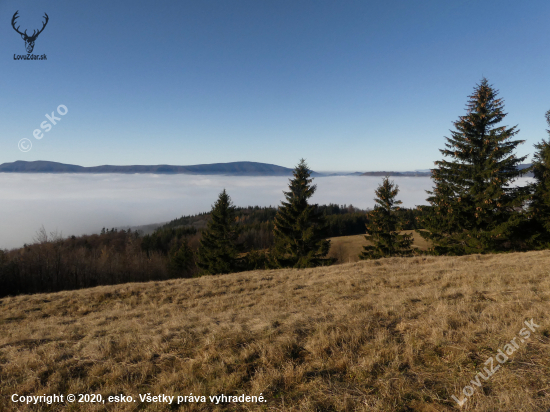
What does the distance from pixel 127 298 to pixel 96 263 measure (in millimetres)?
47611

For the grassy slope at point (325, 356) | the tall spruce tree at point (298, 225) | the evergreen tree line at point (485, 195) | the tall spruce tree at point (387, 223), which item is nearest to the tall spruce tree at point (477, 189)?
the evergreen tree line at point (485, 195)

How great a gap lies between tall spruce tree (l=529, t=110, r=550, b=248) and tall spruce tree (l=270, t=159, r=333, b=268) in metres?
18.1

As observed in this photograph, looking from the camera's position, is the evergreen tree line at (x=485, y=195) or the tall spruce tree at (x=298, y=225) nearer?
the evergreen tree line at (x=485, y=195)

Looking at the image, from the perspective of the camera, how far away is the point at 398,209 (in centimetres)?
2923

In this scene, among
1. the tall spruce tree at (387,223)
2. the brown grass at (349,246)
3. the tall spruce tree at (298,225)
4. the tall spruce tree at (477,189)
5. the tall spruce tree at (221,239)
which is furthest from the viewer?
the brown grass at (349,246)

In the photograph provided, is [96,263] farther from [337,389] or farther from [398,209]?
[337,389]

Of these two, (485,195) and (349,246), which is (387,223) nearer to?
(485,195)

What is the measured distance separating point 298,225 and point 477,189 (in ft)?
54.5

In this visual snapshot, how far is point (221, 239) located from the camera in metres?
33.1

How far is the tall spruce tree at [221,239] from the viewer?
32.9 meters

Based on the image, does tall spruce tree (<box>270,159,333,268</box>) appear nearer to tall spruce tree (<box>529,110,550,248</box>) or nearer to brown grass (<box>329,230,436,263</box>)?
tall spruce tree (<box>529,110,550,248</box>)

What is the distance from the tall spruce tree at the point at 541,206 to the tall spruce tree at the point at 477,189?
1377 mm

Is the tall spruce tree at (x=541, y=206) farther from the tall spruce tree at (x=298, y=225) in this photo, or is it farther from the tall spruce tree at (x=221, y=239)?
the tall spruce tree at (x=221, y=239)

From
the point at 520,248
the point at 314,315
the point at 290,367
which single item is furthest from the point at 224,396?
the point at 520,248
